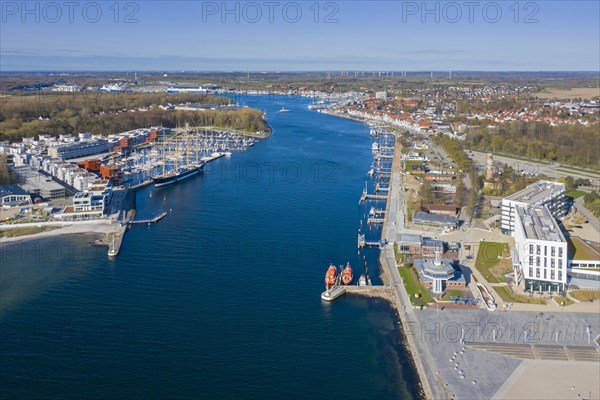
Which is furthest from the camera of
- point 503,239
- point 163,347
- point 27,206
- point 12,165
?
point 12,165

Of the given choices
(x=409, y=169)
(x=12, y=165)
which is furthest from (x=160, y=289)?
(x=409, y=169)

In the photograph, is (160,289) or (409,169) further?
(409,169)

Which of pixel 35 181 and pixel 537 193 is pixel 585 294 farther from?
pixel 35 181

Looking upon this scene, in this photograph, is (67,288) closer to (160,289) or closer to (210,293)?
(160,289)

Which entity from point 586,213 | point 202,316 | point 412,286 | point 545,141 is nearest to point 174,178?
point 202,316

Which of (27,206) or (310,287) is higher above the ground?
(27,206)

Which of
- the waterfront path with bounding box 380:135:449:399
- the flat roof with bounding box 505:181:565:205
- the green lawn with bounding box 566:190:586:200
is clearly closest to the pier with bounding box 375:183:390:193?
the waterfront path with bounding box 380:135:449:399
